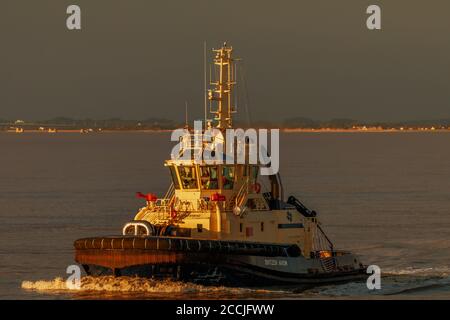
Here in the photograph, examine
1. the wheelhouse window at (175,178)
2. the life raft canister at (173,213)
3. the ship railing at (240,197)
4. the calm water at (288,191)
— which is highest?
the wheelhouse window at (175,178)

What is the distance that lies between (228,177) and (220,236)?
2250 mm

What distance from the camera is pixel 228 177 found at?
38250mm

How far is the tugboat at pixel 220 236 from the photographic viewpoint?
35219 millimetres

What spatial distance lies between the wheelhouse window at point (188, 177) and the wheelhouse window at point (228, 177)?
0.91 meters

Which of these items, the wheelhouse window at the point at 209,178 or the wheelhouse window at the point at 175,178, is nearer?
the wheelhouse window at the point at 209,178

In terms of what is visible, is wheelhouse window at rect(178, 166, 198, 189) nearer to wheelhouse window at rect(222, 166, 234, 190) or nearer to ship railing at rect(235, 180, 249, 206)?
wheelhouse window at rect(222, 166, 234, 190)

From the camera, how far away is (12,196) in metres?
79.5

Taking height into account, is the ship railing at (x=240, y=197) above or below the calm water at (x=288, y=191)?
above

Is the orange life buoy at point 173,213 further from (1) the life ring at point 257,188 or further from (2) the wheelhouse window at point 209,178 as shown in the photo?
(1) the life ring at point 257,188

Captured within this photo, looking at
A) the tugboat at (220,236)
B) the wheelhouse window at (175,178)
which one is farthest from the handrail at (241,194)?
the wheelhouse window at (175,178)

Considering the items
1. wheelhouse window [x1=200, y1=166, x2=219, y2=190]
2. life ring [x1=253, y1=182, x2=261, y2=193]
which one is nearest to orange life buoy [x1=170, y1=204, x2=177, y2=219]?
wheelhouse window [x1=200, y1=166, x2=219, y2=190]

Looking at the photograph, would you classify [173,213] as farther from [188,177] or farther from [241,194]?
[241,194]

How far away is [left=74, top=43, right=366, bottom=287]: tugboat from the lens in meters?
35.2
